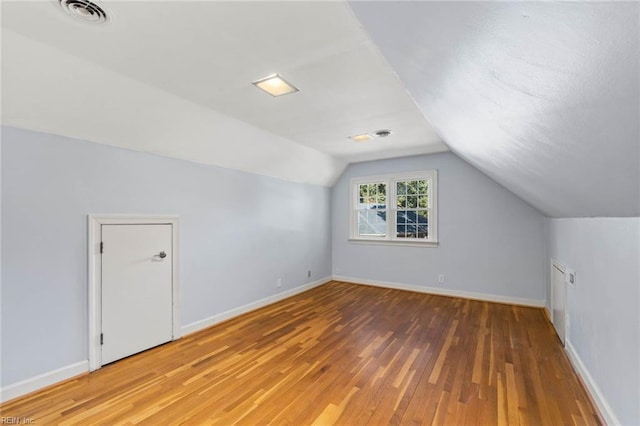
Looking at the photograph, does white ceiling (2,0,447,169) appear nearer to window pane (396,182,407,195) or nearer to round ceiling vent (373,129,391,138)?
round ceiling vent (373,129,391,138)

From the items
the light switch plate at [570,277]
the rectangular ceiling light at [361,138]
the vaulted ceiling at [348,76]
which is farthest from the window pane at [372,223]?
the light switch plate at [570,277]

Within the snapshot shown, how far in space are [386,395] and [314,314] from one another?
1.90m

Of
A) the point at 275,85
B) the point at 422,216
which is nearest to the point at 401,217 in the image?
the point at 422,216

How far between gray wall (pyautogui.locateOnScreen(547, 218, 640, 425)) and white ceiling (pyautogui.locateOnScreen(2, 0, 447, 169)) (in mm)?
1856

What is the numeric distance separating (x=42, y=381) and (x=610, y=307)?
4.22 metres

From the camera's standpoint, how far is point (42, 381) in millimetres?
2246

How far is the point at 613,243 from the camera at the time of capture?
1.80m

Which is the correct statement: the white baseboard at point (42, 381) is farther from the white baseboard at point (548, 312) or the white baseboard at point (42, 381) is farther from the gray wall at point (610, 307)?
the white baseboard at point (548, 312)

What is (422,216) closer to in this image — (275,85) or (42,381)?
(275,85)

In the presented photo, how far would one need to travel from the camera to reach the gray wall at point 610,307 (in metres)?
1.52

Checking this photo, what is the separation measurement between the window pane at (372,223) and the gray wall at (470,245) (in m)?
0.29

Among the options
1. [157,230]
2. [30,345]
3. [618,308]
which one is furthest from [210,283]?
[618,308]

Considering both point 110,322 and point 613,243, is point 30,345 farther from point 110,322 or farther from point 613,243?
point 613,243

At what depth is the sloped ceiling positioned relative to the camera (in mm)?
578
